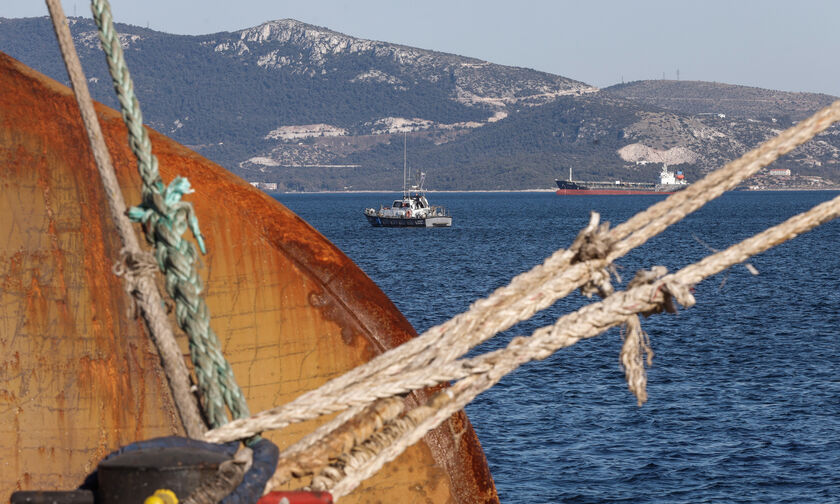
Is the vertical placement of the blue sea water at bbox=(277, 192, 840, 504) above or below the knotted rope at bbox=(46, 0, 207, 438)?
below

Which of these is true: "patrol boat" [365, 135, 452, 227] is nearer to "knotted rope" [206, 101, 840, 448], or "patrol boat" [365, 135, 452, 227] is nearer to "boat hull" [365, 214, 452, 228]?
"boat hull" [365, 214, 452, 228]

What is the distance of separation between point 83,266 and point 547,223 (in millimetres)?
108987

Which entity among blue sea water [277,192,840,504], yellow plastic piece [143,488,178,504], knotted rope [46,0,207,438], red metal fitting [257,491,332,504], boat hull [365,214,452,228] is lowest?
boat hull [365,214,452,228]

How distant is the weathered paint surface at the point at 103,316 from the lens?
5.26 meters

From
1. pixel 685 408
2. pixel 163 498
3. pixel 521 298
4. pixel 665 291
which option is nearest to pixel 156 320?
pixel 163 498

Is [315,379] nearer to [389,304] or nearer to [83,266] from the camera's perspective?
[389,304]

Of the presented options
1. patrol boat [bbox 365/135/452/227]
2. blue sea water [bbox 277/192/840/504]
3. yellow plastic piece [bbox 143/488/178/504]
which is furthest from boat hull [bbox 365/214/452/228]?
yellow plastic piece [bbox 143/488/178/504]

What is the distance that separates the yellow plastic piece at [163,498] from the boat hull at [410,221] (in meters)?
97.1

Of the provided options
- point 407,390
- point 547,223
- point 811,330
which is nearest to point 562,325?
point 407,390

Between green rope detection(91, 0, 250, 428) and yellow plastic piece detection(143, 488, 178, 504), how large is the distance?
0.32 m

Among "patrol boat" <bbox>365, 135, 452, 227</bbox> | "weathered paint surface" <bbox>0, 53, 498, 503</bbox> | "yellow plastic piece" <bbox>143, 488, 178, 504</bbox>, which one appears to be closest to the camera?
"yellow plastic piece" <bbox>143, 488, 178, 504</bbox>

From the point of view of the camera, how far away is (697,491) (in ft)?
56.6

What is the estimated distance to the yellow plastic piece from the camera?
2395 millimetres

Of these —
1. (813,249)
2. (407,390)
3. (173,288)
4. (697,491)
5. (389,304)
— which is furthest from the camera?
(813,249)
